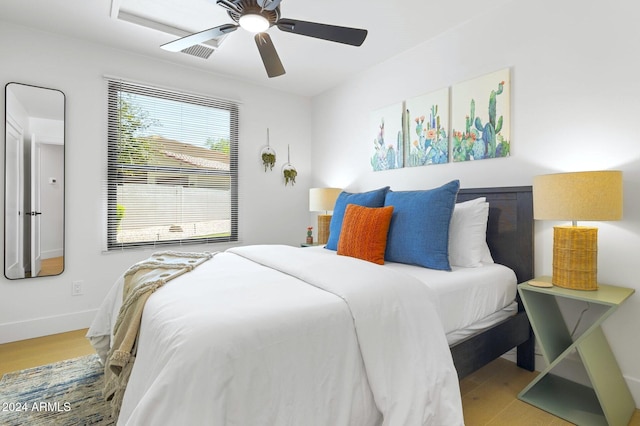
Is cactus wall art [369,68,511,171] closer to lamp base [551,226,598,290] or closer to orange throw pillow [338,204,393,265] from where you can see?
lamp base [551,226,598,290]

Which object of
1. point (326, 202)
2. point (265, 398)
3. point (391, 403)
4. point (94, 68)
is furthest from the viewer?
point (326, 202)

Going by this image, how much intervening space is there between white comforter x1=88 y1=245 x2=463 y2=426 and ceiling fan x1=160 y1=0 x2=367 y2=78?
4.39ft

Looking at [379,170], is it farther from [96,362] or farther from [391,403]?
[96,362]

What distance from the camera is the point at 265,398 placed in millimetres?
1021

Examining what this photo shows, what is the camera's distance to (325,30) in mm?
1838

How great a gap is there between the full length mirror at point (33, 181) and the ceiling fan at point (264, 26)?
1.48m

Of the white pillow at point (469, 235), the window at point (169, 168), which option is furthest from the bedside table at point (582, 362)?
the window at point (169, 168)

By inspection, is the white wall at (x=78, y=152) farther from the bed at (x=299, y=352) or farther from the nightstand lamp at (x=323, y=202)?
the bed at (x=299, y=352)

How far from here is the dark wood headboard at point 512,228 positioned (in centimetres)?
211

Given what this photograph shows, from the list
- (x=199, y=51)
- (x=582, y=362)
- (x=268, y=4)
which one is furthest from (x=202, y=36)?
(x=582, y=362)

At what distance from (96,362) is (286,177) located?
8.57 ft

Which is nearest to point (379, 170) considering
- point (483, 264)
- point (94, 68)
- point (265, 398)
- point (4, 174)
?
point (483, 264)

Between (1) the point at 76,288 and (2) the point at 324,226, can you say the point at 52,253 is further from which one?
(2) the point at 324,226

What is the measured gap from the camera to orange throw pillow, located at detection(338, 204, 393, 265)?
2.14 metres
